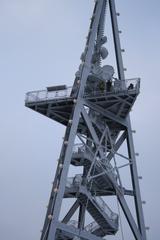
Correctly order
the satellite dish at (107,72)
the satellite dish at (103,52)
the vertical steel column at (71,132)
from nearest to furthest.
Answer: the vertical steel column at (71,132), the satellite dish at (107,72), the satellite dish at (103,52)

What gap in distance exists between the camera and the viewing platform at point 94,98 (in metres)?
38.3

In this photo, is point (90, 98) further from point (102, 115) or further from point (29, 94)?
point (29, 94)

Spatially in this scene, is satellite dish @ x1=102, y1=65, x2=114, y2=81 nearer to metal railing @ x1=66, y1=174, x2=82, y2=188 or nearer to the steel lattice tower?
the steel lattice tower

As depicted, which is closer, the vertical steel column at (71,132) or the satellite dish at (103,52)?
the vertical steel column at (71,132)

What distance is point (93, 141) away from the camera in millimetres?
37875

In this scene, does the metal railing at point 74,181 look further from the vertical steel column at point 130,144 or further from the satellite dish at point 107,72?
the satellite dish at point 107,72

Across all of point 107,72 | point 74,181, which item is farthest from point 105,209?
point 107,72

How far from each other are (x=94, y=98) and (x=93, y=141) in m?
3.42

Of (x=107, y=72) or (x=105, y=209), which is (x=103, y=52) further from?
(x=105, y=209)

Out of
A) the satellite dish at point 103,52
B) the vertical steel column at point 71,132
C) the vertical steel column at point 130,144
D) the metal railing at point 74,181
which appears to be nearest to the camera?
the vertical steel column at point 71,132

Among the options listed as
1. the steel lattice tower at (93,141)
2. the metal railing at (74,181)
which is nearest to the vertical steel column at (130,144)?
the steel lattice tower at (93,141)

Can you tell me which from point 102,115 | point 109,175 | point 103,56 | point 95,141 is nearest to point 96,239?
point 109,175

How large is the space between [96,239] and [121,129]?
34.5 ft

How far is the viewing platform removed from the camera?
1508 inches
